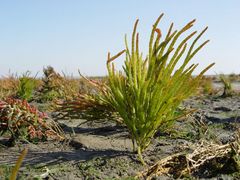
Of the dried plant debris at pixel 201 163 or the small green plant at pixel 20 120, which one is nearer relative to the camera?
the dried plant debris at pixel 201 163

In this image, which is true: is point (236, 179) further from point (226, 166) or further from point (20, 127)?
point (20, 127)

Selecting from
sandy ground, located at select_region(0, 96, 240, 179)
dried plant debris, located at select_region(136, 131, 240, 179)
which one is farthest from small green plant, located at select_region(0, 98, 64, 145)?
dried plant debris, located at select_region(136, 131, 240, 179)

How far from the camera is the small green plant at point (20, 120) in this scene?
122 inches

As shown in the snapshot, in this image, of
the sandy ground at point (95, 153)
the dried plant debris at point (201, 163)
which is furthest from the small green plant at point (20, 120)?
the dried plant debris at point (201, 163)

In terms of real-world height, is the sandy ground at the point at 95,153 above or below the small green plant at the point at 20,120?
below

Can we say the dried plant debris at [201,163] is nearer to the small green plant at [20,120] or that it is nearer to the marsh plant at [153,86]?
the marsh plant at [153,86]

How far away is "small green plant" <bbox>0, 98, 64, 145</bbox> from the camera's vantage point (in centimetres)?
309

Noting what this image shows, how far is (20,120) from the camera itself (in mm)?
3145

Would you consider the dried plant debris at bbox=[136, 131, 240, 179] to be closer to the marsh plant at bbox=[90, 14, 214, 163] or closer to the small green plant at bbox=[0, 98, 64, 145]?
the marsh plant at bbox=[90, 14, 214, 163]

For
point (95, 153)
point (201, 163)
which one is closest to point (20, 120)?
point (95, 153)

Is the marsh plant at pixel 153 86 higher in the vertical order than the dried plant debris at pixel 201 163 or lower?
higher

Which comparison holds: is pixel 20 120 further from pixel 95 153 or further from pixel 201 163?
pixel 201 163

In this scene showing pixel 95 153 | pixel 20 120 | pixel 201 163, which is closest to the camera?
pixel 201 163

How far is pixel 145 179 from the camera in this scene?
251 centimetres
